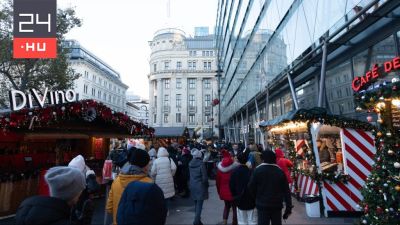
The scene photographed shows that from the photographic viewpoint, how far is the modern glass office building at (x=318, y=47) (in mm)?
9062

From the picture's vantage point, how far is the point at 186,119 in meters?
90.4

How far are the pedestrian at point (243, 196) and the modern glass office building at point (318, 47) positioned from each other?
18.4ft

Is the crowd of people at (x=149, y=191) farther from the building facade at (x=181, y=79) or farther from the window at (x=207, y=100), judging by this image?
the window at (x=207, y=100)

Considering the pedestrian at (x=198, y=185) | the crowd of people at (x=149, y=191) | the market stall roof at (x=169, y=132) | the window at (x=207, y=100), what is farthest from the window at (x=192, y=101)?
the pedestrian at (x=198, y=185)

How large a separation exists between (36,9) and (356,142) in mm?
17612

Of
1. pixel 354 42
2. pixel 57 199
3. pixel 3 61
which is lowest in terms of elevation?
pixel 57 199

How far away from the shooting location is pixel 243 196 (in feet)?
20.0

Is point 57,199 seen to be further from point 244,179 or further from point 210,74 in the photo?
point 210,74

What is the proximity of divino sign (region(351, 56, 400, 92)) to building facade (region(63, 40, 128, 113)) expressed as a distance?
58106 millimetres

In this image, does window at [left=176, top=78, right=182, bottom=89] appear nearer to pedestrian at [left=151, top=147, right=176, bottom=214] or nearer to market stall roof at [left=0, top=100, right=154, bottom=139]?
market stall roof at [left=0, top=100, right=154, bottom=139]

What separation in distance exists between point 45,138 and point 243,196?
27.3 ft

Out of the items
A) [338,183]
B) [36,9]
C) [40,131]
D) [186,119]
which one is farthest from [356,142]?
[186,119]

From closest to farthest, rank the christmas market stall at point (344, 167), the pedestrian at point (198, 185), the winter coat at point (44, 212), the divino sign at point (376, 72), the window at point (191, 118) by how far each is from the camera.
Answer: the winter coat at point (44, 212) → the divino sign at point (376, 72) → the pedestrian at point (198, 185) → the christmas market stall at point (344, 167) → the window at point (191, 118)

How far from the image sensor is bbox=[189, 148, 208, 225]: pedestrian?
720cm
